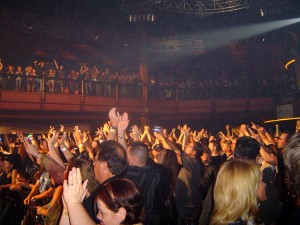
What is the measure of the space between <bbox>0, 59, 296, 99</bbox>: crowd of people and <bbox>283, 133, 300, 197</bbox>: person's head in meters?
13.3

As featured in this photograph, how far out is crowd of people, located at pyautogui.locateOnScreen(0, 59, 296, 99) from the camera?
1464 centimetres

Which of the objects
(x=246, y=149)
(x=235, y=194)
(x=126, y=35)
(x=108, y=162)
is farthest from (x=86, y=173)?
(x=126, y=35)

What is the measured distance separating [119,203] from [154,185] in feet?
5.55

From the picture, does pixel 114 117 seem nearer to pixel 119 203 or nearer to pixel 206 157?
pixel 206 157

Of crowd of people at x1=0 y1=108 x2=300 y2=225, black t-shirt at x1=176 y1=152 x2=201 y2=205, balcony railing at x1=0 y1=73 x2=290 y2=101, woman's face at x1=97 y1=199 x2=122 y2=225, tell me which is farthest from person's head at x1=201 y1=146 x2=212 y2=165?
balcony railing at x1=0 y1=73 x2=290 y2=101

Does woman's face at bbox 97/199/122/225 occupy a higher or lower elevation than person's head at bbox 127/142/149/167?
lower

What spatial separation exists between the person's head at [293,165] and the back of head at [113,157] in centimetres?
155

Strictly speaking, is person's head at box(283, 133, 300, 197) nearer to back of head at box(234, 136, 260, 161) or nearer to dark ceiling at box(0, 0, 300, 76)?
back of head at box(234, 136, 260, 161)

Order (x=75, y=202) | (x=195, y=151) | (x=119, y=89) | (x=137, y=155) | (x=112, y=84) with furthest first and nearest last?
(x=119, y=89) → (x=112, y=84) → (x=195, y=151) → (x=137, y=155) → (x=75, y=202)

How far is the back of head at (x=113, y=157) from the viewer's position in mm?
3242

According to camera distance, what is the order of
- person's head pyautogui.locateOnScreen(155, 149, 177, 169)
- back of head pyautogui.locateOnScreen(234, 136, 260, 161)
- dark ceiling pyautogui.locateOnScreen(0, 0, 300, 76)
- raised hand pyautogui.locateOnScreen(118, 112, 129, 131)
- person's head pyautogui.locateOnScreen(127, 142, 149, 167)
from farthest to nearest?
dark ceiling pyautogui.locateOnScreen(0, 0, 300, 76), person's head pyautogui.locateOnScreen(155, 149, 177, 169), raised hand pyautogui.locateOnScreen(118, 112, 129, 131), person's head pyautogui.locateOnScreen(127, 142, 149, 167), back of head pyautogui.locateOnScreen(234, 136, 260, 161)

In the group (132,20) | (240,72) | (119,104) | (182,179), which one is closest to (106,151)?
(182,179)

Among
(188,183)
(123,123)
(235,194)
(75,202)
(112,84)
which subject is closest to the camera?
(75,202)

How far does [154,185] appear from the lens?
12.5 feet
